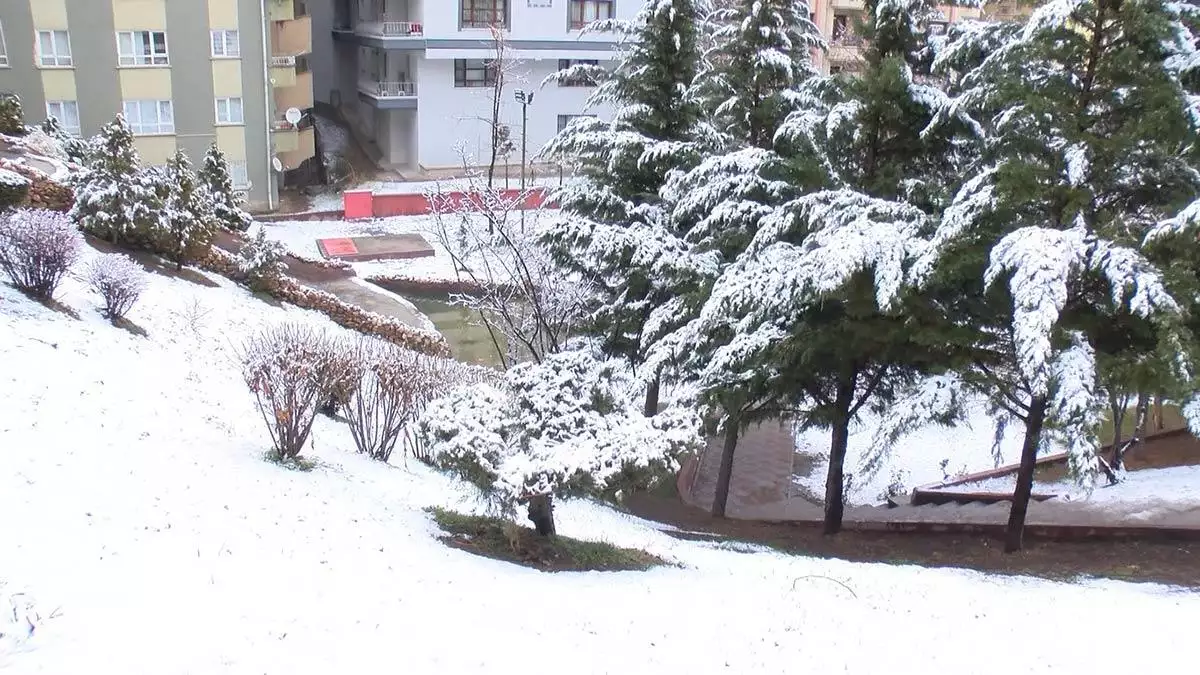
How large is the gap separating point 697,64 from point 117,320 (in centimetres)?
1090

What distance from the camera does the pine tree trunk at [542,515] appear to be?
9.12 metres

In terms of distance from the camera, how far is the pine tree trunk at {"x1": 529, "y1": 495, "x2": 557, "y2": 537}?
9.12 m

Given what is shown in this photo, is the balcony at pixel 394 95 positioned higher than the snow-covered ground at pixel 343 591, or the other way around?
the balcony at pixel 394 95

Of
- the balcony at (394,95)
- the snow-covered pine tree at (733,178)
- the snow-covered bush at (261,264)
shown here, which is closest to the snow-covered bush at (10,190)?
the snow-covered bush at (261,264)

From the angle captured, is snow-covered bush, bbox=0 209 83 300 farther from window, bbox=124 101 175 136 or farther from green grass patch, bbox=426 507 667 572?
window, bbox=124 101 175 136

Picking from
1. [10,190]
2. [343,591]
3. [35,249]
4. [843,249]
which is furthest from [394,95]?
[343,591]

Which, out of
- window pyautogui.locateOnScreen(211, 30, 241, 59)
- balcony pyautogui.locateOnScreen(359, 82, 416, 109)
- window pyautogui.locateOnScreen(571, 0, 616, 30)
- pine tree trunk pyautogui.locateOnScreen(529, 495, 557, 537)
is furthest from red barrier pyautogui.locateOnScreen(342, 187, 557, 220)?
pine tree trunk pyautogui.locateOnScreen(529, 495, 557, 537)

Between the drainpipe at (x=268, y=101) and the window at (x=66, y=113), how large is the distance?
645 centimetres

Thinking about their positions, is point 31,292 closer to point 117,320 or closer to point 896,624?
point 117,320

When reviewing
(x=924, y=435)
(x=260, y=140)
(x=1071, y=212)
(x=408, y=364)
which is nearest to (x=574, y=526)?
(x=408, y=364)

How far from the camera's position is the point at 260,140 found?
33.4 meters

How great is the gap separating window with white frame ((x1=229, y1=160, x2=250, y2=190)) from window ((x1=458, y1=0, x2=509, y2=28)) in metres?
11.8

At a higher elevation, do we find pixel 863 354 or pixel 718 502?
pixel 863 354

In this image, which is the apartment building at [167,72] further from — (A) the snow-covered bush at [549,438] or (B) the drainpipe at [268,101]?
(A) the snow-covered bush at [549,438]
